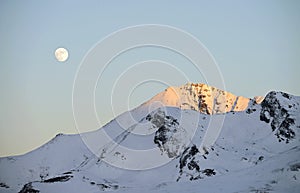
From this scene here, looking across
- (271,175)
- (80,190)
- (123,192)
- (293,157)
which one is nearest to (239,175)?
(271,175)

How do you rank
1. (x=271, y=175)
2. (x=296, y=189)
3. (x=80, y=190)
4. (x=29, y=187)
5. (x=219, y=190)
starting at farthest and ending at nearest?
(x=80, y=190), (x=29, y=187), (x=271, y=175), (x=219, y=190), (x=296, y=189)

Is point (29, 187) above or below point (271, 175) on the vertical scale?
above

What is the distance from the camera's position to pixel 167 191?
156 meters

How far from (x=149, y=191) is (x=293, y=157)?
54.6 m

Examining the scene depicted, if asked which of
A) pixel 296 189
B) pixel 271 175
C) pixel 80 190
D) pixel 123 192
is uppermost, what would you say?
pixel 80 190

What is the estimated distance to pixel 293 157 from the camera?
180250mm

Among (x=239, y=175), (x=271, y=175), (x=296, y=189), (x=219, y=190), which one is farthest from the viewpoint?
(x=239, y=175)

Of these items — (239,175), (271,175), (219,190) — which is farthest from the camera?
(239,175)

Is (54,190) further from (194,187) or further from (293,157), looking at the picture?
(293,157)

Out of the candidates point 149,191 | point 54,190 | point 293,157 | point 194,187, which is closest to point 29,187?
point 54,190

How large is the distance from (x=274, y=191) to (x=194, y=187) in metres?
29.6

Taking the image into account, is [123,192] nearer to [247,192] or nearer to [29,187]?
[29,187]

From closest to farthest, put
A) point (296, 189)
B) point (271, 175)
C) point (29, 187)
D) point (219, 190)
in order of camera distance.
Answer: point (296, 189) → point (219, 190) → point (271, 175) → point (29, 187)

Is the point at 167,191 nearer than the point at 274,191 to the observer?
No
